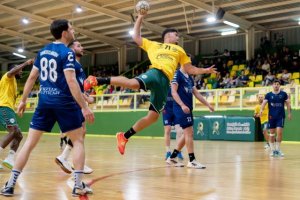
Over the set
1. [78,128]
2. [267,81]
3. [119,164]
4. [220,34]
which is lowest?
[119,164]

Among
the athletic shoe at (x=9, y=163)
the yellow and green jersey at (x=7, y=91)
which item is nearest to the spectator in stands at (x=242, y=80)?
the yellow and green jersey at (x=7, y=91)

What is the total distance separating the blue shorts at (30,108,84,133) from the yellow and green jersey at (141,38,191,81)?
7.72ft

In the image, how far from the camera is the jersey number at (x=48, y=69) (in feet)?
16.4

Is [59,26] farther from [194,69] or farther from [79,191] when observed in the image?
[194,69]

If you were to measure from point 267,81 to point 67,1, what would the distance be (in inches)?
505

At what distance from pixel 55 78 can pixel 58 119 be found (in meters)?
0.44

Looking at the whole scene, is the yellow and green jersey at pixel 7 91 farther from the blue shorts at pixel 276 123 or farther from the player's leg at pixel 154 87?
the blue shorts at pixel 276 123

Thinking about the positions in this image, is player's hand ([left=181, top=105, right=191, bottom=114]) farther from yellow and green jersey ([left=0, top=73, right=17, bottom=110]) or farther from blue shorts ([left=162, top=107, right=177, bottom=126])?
yellow and green jersey ([left=0, top=73, right=17, bottom=110])

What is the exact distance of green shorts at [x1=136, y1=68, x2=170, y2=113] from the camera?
6980mm

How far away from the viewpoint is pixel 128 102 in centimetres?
2581

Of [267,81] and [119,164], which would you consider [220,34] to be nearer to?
[267,81]

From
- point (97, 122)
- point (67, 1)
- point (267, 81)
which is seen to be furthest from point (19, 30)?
point (267, 81)

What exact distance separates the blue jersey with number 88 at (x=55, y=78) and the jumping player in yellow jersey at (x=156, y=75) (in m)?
1.42

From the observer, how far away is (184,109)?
804 cm
